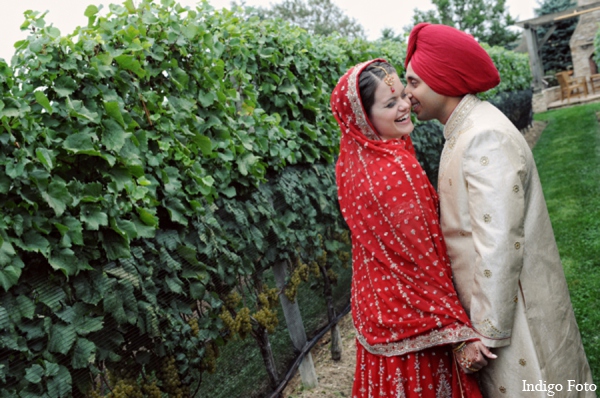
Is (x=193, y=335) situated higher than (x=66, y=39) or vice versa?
(x=66, y=39)

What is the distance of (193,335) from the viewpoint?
9.86 feet

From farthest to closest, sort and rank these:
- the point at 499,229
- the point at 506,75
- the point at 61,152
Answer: the point at 506,75 → the point at 61,152 → the point at 499,229

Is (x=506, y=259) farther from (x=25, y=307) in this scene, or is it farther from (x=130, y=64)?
(x=130, y=64)

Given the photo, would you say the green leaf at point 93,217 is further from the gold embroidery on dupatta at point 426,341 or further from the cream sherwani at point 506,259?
the cream sherwani at point 506,259

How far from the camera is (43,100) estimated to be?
7.55ft

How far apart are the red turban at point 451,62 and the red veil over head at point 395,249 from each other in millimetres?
256

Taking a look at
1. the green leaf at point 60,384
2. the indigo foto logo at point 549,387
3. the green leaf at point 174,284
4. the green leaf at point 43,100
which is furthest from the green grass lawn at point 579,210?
the green leaf at point 43,100

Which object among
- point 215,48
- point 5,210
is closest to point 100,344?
point 5,210

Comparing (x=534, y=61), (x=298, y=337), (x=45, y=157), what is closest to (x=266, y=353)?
(x=298, y=337)

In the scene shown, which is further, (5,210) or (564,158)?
(564,158)

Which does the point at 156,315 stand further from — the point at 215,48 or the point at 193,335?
the point at 215,48

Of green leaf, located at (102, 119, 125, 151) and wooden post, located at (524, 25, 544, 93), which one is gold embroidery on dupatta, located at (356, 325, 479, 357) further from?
wooden post, located at (524, 25, 544, 93)

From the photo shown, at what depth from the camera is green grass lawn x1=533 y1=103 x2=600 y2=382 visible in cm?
447

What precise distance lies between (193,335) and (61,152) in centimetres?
114
